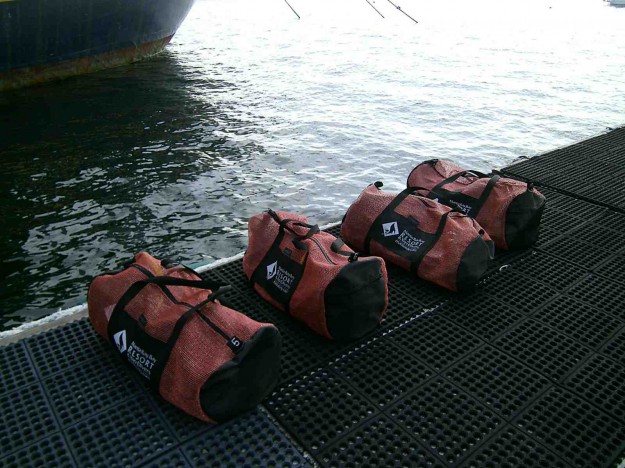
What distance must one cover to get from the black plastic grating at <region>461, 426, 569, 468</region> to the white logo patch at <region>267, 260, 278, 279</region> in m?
1.45

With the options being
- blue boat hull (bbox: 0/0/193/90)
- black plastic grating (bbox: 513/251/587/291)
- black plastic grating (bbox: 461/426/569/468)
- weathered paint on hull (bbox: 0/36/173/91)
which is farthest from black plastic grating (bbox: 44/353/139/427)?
weathered paint on hull (bbox: 0/36/173/91)

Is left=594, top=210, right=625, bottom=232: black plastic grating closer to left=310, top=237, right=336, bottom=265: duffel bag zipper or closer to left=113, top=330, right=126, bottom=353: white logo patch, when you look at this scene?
left=310, top=237, right=336, bottom=265: duffel bag zipper

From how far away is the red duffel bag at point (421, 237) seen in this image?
330cm

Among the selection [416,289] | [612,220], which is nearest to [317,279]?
[416,289]

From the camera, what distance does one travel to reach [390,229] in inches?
141

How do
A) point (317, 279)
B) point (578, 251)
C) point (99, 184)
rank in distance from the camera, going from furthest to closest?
1. point (99, 184)
2. point (578, 251)
3. point (317, 279)

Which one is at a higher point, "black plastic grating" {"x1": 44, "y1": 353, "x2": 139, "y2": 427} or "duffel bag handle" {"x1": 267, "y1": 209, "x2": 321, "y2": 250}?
"duffel bag handle" {"x1": 267, "y1": 209, "x2": 321, "y2": 250}

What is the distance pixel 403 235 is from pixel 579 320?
1151 mm

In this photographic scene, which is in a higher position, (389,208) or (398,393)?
(389,208)

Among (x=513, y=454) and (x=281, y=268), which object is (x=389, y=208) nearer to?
(x=281, y=268)

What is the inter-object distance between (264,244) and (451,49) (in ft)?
46.5

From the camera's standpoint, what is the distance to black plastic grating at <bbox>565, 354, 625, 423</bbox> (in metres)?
2.54

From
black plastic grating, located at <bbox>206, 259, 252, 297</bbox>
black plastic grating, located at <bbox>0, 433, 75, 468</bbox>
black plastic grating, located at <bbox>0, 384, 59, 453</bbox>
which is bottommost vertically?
black plastic grating, located at <bbox>0, 384, 59, 453</bbox>

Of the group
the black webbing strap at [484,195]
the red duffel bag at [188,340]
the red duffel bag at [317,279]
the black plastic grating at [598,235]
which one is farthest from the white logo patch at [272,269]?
the black plastic grating at [598,235]
